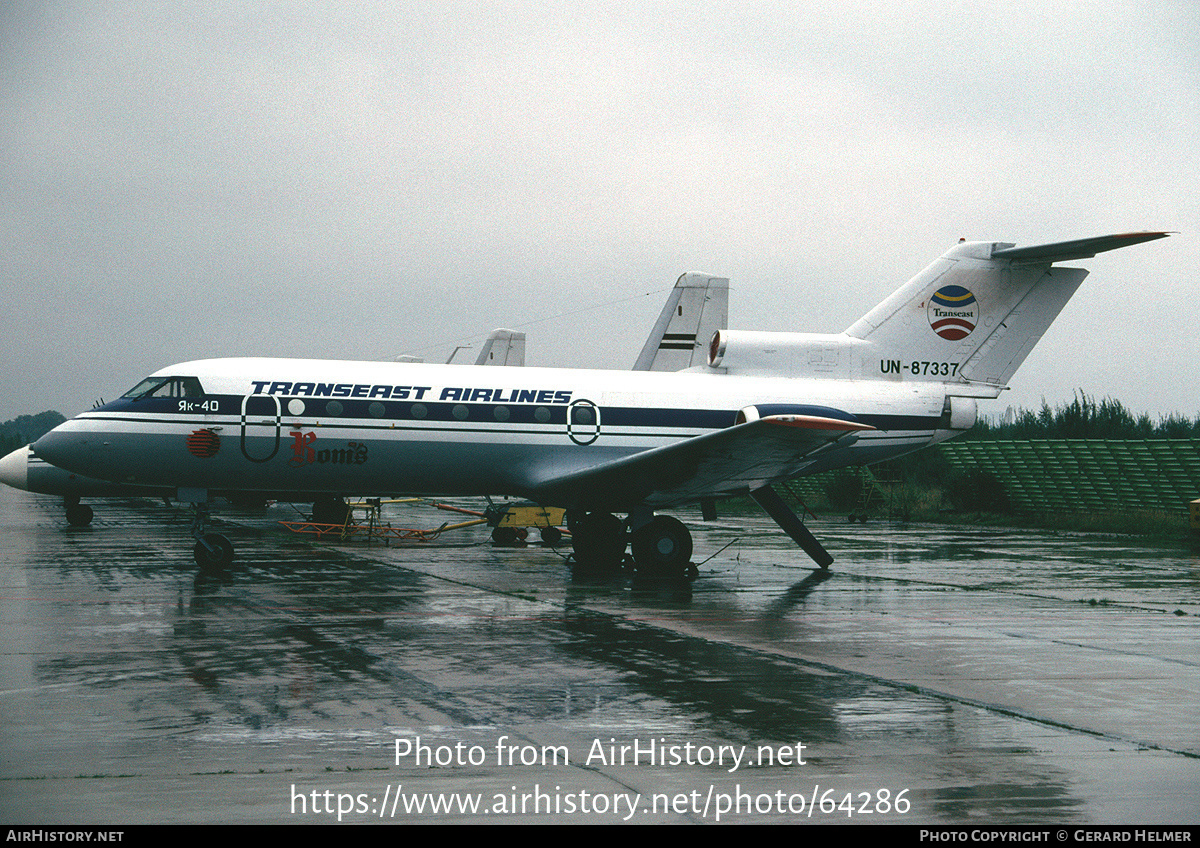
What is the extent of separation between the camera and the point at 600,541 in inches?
830

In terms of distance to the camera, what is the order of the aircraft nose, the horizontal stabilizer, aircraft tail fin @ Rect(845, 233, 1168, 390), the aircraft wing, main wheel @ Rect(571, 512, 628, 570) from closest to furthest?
the aircraft wing
the horizontal stabilizer
main wheel @ Rect(571, 512, 628, 570)
aircraft tail fin @ Rect(845, 233, 1168, 390)
the aircraft nose

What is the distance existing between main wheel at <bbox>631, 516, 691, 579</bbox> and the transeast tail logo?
263 inches

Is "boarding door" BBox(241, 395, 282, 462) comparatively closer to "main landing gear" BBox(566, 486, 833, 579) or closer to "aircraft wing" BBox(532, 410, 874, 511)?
"aircraft wing" BBox(532, 410, 874, 511)

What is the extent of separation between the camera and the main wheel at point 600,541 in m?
21.0

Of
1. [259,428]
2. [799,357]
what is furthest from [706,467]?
[259,428]

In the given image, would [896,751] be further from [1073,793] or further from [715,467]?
[715,467]

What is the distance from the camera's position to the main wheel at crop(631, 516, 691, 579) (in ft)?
62.2

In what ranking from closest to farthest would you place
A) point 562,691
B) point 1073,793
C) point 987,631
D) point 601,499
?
point 1073,793 → point 562,691 → point 987,631 → point 601,499

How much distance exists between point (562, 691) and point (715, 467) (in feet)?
32.1

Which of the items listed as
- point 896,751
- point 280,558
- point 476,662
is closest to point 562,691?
point 476,662

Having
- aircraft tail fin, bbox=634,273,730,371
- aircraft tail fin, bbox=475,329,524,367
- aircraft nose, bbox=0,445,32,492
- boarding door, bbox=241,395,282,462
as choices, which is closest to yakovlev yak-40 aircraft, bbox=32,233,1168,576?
boarding door, bbox=241,395,282,462

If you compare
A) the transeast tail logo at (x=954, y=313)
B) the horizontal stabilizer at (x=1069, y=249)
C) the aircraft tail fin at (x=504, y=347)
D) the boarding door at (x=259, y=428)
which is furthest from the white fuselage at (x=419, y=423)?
the aircraft tail fin at (x=504, y=347)
